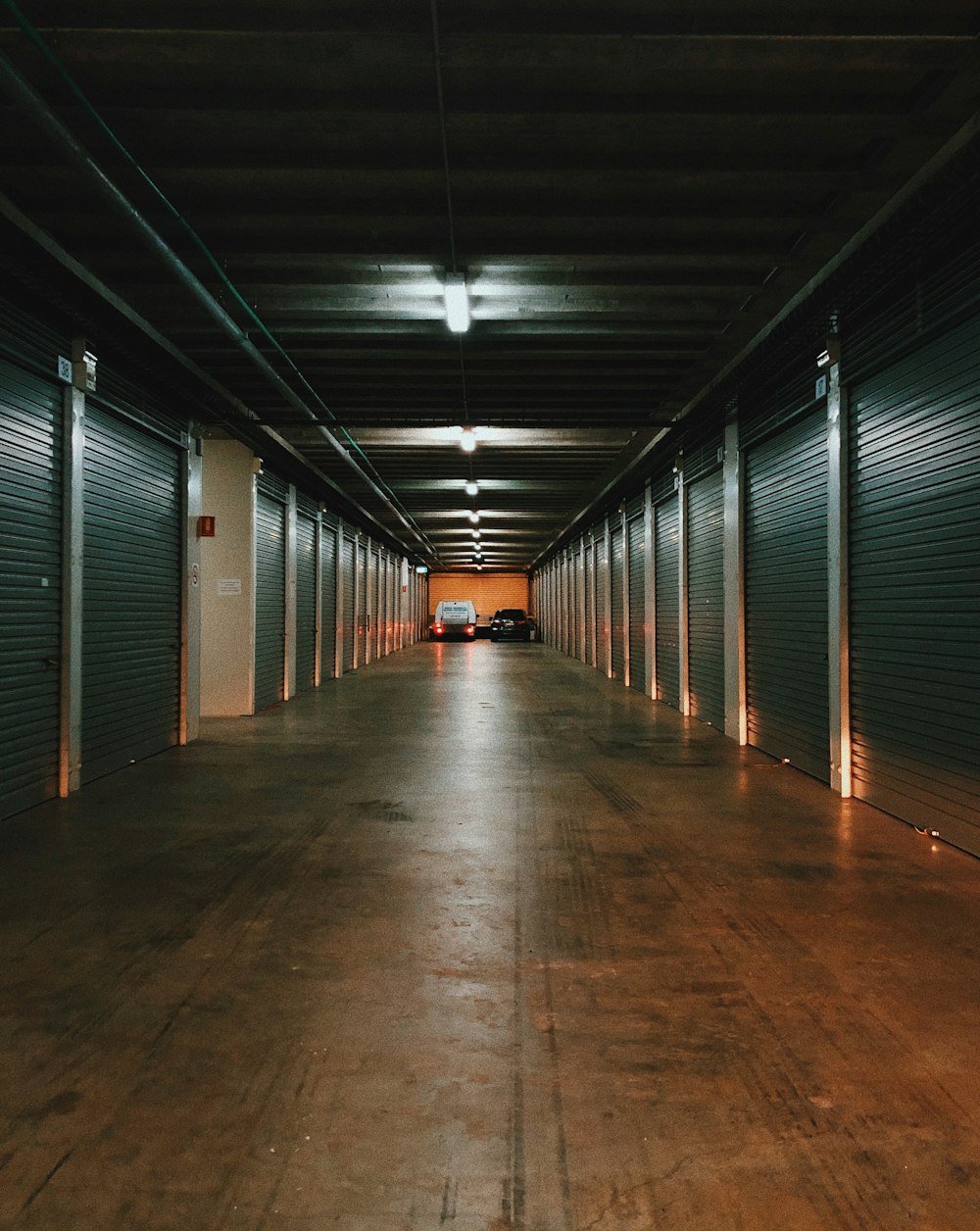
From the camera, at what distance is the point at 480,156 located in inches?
196

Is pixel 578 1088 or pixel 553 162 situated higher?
pixel 553 162

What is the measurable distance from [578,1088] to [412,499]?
56.1 feet

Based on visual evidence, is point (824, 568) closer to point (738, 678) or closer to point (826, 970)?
point (738, 678)

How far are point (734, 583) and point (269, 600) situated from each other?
7243mm

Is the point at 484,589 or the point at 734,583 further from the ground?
the point at 484,589

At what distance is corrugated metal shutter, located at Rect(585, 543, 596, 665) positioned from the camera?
21.3m

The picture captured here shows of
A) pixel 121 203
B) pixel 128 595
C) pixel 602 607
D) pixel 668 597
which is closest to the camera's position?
pixel 121 203

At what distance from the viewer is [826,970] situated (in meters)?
3.40

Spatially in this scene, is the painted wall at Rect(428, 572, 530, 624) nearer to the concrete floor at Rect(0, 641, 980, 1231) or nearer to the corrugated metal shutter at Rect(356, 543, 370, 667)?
the corrugated metal shutter at Rect(356, 543, 370, 667)

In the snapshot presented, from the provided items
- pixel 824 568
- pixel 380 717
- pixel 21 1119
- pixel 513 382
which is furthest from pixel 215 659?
pixel 21 1119

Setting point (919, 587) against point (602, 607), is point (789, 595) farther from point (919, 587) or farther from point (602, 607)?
point (602, 607)

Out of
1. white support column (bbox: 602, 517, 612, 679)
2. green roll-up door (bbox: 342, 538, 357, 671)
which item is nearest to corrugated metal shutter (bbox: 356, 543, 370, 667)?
green roll-up door (bbox: 342, 538, 357, 671)

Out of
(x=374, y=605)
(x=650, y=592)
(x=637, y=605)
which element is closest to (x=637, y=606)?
(x=637, y=605)

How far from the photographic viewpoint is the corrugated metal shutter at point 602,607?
1902cm
